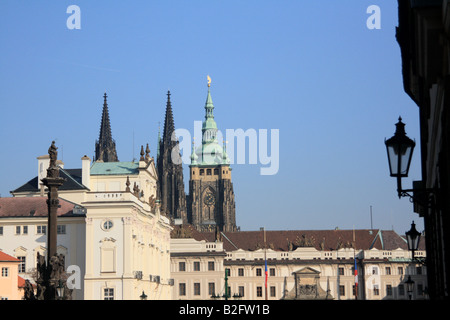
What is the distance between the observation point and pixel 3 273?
237 ft

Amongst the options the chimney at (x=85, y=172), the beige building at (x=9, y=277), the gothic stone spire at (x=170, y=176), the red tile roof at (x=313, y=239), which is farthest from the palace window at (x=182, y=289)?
the beige building at (x=9, y=277)

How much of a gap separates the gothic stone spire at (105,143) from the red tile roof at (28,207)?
60.0 metres

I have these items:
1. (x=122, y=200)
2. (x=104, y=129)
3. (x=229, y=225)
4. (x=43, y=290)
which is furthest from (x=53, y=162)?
(x=229, y=225)

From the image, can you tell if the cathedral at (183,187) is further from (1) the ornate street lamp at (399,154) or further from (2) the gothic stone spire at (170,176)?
(1) the ornate street lamp at (399,154)

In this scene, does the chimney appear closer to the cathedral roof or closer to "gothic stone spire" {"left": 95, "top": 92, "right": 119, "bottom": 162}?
the cathedral roof

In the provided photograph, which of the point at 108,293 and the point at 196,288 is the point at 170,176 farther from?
the point at 108,293

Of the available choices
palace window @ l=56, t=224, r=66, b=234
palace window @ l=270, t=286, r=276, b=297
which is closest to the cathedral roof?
palace window @ l=56, t=224, r=66, b=234

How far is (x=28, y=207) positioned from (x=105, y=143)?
6323cm

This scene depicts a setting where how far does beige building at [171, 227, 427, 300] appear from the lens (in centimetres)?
12825

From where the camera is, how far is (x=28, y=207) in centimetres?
8694

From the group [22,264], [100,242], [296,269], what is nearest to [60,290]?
[100,242]

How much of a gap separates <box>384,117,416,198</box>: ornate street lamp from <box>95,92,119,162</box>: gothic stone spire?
5436 inches
